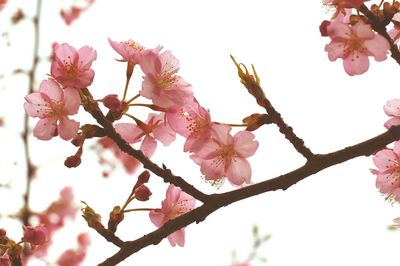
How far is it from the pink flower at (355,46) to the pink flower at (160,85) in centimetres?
39

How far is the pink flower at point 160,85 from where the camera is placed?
4.73ft

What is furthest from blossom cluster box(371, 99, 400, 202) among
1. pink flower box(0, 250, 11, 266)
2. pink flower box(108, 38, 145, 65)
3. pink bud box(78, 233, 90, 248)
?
pink bud box(78, 233, 90, 248)

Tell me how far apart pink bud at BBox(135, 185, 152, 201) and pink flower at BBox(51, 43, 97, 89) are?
0.97ft

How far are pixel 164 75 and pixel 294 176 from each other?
Result: 46 cm

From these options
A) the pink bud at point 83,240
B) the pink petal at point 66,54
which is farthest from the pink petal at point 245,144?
the pink bud at point 83,240

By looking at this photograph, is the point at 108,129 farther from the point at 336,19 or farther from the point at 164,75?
the point at 336,19

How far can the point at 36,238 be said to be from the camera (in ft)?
4.81

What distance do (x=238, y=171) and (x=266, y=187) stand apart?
10.1 inches

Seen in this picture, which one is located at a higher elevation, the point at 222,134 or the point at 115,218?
the point at 222,134

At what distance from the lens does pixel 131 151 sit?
4.36 ft

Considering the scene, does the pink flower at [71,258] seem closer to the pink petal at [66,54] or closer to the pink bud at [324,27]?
the pink petal at [66,54]

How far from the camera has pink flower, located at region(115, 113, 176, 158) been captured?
61.1 inches

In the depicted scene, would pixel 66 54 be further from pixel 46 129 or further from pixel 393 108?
pixel 393 108

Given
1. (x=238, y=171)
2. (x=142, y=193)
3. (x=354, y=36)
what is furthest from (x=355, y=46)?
(x=142, y=193)
